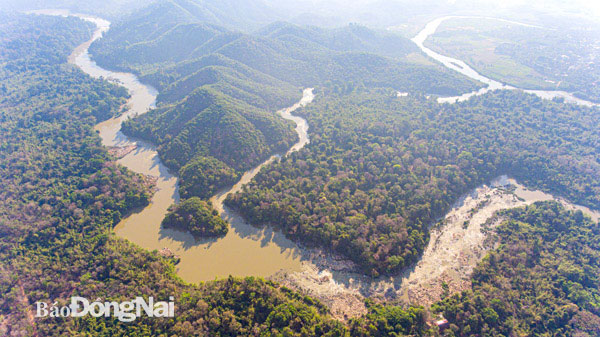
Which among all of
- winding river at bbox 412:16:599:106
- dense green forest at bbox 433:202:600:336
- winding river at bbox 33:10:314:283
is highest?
winding river at bbox 412:16:599:106

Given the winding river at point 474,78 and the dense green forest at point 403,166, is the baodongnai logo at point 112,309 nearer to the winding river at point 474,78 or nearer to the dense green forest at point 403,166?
the dense green forest at point 403,166

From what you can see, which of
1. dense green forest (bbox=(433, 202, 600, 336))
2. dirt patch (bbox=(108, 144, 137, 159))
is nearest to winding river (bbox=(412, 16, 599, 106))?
dense green forest (bbox=(433, 202, 600, 336))

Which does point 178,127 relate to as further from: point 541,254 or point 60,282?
point 541,254

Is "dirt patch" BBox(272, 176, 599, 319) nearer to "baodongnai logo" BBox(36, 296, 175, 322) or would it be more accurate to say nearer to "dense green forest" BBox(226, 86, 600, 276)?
"dense green forest" BBox(226, 86, 600, 276)

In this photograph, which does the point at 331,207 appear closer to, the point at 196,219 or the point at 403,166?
the point at 403,166

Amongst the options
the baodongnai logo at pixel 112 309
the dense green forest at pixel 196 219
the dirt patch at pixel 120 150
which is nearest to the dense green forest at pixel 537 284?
the dense green forest at pixel 196 219

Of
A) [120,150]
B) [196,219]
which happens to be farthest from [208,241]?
[120,150]
